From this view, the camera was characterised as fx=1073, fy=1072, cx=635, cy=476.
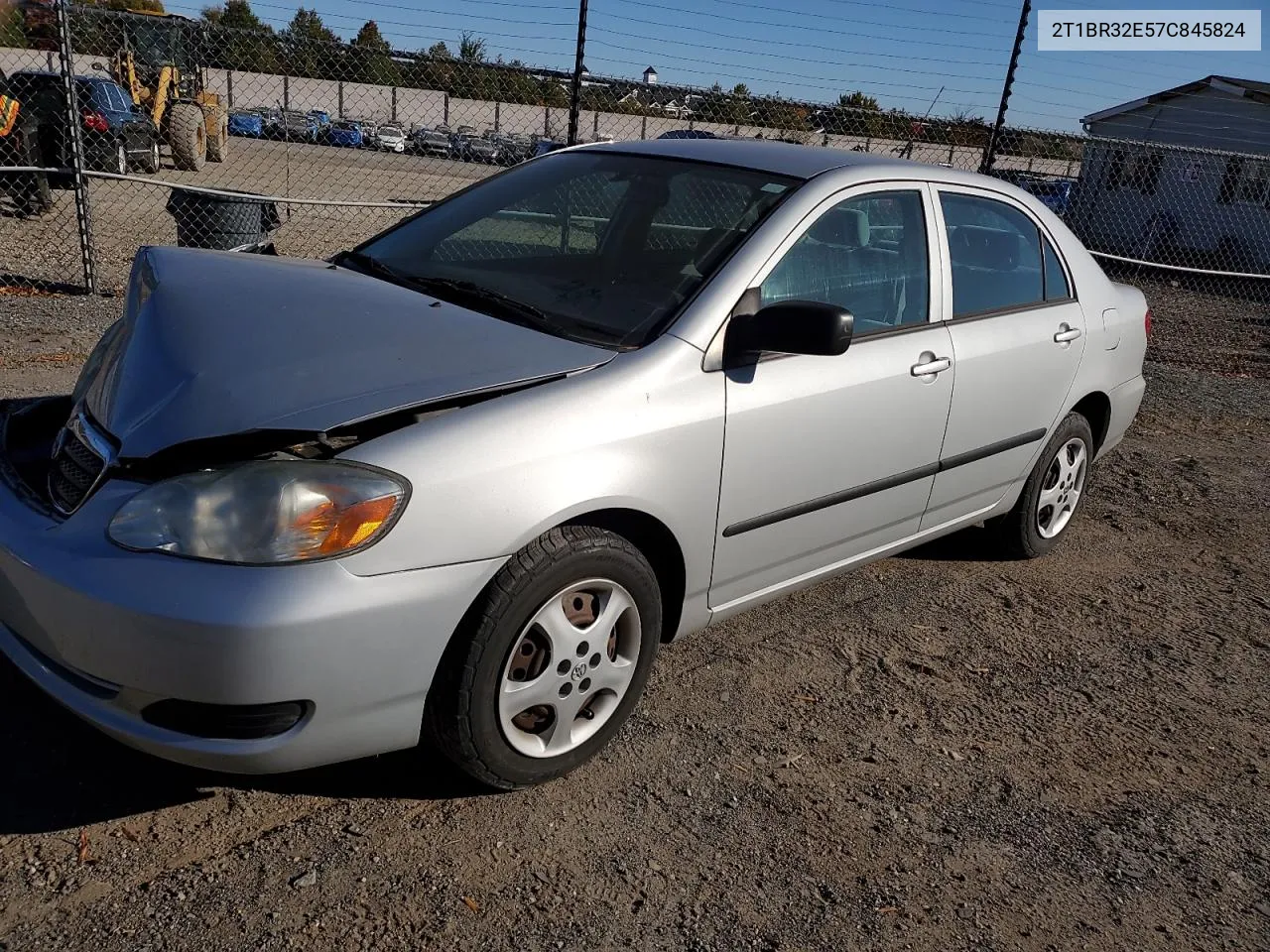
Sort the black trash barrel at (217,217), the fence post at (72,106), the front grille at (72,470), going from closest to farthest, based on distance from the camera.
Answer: the front grille at (72,470) < the fence post at (72,106) < the black trash barrel at (217,217)

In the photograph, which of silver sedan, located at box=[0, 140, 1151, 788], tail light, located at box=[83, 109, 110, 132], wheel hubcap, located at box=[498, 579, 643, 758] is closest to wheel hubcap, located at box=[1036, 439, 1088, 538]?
silver sedan, located at box=[0, 140, 1151, 788]

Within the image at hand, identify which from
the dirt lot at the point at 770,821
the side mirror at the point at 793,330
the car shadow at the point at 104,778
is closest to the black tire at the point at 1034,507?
the dirt lot at the point at 770,821

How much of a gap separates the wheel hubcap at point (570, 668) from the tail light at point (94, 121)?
15218 millimetres

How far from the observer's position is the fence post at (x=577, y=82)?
25.0 feet

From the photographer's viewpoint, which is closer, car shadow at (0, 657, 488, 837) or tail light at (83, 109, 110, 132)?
car shadow at (0, 657, 488, 837)

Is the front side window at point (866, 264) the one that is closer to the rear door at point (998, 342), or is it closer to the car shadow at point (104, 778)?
the rear door at point (998, 342)

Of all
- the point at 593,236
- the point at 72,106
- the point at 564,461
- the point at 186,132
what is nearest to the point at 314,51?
the point at 72,106

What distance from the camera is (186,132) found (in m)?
18.3

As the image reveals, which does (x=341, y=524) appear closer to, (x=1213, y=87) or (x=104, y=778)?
(x=104, y=778)

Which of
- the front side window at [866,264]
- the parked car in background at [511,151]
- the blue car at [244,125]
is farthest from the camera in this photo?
the blue car at [244,125]

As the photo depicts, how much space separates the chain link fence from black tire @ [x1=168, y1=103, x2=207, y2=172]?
2.0 inches

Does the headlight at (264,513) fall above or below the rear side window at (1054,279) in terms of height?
below

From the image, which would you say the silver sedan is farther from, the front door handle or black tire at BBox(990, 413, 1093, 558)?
black tire at BBox(990, 413, 1093, 558)

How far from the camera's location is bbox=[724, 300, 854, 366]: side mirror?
285 centimetres
